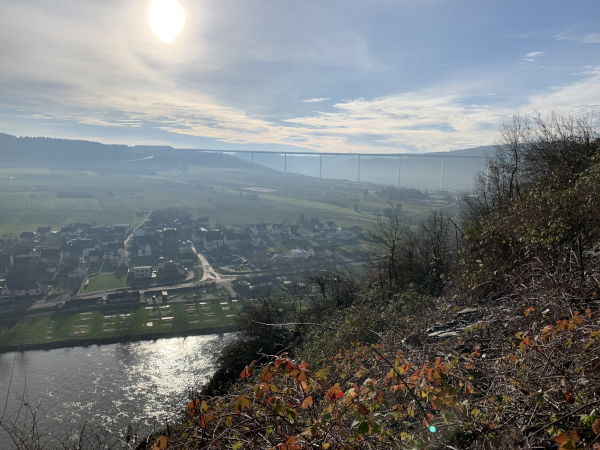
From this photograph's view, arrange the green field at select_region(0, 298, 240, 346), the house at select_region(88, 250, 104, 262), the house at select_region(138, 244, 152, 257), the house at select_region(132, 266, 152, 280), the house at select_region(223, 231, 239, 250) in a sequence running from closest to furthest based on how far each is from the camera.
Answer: the green field at select_region(0, 298, 240, 346)
the house at select_region(132, 266, 152, 280)
the house at select_region(88, 250, 104, 262)
the house at select_region(138, 244, 152, 257)
the house at select_region(223, 231, 239, 250)

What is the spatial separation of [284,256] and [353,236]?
8.45 meters

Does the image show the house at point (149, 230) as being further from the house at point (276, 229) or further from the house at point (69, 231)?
the house at point (276, 229)

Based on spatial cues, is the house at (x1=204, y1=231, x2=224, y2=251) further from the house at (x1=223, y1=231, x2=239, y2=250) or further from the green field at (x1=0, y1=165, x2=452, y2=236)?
the green field at (x1=0, y1=165, x2=452, y2=236)

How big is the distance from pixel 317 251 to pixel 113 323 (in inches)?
738

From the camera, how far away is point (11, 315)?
19.9m

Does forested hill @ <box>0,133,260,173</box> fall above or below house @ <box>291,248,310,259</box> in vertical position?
above

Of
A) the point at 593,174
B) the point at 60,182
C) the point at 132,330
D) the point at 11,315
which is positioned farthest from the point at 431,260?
the point at 60,182

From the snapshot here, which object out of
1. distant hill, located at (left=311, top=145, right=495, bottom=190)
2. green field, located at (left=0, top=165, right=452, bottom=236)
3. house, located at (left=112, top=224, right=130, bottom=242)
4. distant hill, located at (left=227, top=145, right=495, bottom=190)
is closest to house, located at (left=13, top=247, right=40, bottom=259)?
green field, located at (left=0, top=165, right=452, bottom=236)

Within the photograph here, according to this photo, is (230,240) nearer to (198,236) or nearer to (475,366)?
(198,236)

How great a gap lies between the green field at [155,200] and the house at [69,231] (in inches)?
94.2

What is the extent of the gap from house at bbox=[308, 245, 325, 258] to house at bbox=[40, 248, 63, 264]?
20.9 meters

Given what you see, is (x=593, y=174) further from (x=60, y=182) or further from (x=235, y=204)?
(x=60, y=182)

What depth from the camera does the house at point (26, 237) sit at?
32.7 m

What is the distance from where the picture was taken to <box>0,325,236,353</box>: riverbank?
16.3m
